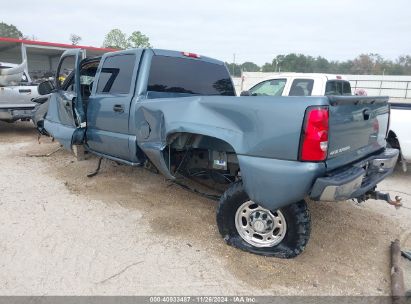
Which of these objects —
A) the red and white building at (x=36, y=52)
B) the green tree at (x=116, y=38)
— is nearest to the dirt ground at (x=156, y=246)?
the red and white building at (x=36, y=52)

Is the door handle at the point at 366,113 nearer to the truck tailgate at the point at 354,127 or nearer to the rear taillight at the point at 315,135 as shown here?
the truck tailgate at the point at 354,127

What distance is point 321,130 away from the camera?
273 centimetres

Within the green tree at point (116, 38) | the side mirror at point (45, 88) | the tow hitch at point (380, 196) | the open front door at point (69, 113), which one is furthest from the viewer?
the green tree at point (116, 38)

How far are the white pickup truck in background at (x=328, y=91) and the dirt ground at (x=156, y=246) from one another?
2.72 ft

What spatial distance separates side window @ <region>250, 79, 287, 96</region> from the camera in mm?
8047

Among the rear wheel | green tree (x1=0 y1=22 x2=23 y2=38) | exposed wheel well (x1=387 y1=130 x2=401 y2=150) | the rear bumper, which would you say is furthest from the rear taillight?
green tree (x1=0 y1=22 x2=23 y2=38)

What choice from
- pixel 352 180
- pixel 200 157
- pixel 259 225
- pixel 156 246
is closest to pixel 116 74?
pixel 200 157

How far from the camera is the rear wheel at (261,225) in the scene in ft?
10.5

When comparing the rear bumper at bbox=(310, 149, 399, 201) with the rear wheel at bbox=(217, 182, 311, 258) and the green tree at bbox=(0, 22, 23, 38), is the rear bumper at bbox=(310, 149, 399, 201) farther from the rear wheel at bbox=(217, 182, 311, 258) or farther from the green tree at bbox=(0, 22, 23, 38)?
the green tree at bbox=(0, 22, 23, 38)

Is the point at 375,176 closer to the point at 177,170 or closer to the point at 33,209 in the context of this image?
the point at 177,170

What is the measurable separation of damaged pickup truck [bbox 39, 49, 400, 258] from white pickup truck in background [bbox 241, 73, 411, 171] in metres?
1.91

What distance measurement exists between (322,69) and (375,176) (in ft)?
119

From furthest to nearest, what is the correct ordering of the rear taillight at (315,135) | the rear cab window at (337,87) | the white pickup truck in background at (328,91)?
the rear cab window at (337,87), the white pickup truck in background at (328,91), the rear taillight at (315,135)

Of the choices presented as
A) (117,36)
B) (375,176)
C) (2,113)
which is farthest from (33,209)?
(117,36)
